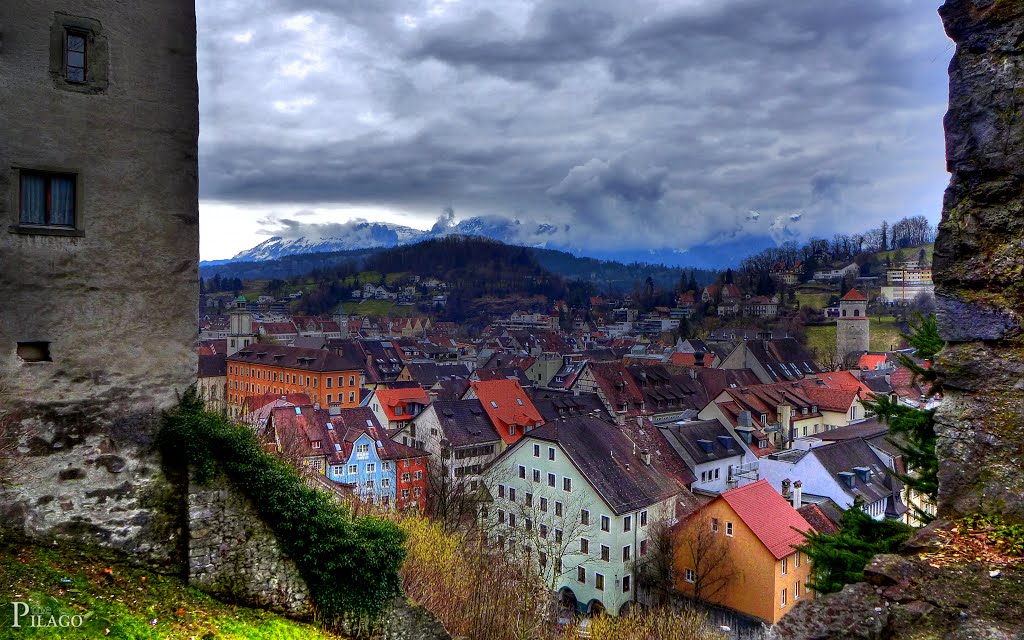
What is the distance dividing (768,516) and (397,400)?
3581cm

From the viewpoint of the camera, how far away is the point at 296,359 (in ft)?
261

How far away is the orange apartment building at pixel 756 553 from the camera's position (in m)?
26.8

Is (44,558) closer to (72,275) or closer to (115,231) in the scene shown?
(72,275)

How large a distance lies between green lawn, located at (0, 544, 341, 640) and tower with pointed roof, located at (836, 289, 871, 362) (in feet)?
353

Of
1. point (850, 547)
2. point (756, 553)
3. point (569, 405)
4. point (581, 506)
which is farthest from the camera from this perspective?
point (569, 405)

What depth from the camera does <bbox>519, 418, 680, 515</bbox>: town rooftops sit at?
32.5 m

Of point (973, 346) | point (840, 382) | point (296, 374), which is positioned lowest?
point (296, 374)

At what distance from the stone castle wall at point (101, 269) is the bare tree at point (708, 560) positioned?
74.8ft

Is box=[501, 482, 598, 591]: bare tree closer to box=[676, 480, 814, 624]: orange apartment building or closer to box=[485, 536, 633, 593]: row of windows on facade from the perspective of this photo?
box=[485, 536, 633, 593]: row of windows on facade

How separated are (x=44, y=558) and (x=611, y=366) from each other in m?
60.9

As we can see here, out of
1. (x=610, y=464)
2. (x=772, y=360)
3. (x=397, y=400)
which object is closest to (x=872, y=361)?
(x=772, y=360)

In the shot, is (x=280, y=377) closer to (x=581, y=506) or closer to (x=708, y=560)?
(x=581, y=506)

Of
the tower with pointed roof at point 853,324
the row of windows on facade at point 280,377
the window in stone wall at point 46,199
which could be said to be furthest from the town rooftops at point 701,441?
the tower with pointed roof at point 853,324

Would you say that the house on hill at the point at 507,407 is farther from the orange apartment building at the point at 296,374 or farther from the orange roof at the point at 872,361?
the orange roof at the point at 872,361
